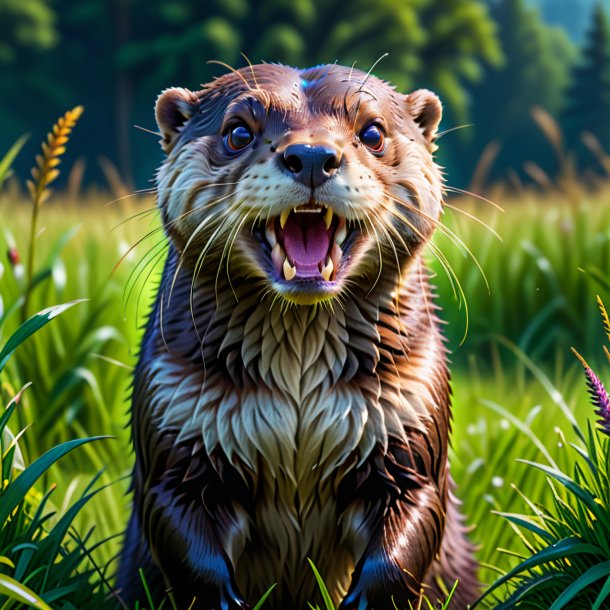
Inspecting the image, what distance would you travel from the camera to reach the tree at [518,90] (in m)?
30.5

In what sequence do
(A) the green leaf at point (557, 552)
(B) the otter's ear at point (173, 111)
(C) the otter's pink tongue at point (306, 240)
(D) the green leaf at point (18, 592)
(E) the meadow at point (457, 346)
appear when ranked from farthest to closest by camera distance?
(E) the meadow at point (457, 346)
(B) the otter's ear at point (173, 111)
(C) the otter's pink tongue at point (306, 240)
(A) the green leaf at point (557, 552)
(D) the green leaf at point (18, 592)

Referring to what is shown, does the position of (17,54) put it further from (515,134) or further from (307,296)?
(307,296)

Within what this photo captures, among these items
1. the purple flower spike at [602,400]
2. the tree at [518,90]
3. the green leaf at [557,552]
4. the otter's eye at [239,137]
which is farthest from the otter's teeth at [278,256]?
the tree at [518,90]

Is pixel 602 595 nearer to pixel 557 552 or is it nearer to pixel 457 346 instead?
pixel 557 552

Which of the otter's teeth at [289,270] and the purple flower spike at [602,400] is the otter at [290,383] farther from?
the purple flower spike at [602,400]

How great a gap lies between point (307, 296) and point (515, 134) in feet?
97.6

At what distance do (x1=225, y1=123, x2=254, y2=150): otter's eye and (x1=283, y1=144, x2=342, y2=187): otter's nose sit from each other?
27 centimetres

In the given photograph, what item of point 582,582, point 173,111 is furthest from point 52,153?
point 582,582

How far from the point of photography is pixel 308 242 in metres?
2.47

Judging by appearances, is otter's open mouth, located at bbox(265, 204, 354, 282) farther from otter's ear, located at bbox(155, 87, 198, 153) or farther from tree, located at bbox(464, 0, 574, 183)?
tree, located at bbox(464, 0, 574, 183)

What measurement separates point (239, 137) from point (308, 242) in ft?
1.12

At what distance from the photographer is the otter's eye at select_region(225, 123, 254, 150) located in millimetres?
2574

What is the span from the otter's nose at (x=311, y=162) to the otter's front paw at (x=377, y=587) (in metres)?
0.96

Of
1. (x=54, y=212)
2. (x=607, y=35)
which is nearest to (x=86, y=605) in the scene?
(x=54, y=212)
